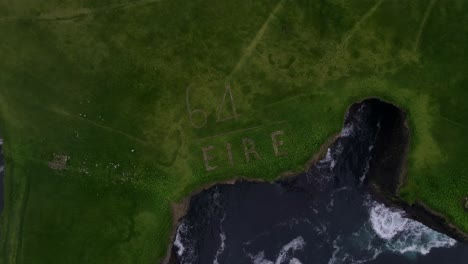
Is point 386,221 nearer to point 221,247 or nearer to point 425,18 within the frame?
point 221,247

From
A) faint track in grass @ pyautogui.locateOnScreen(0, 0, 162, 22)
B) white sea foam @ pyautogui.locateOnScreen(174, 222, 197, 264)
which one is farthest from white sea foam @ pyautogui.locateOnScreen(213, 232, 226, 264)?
faint track in grass @ pyautogui.locateOnScreen(0, 0, 162, 22)

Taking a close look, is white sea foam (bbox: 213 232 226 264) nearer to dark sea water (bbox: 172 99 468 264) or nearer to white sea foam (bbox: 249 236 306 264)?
dark sea water (bbox: 172 99 468 264)

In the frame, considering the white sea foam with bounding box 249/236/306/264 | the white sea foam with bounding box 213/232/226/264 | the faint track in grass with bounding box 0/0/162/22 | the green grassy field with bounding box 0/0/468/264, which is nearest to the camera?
the green grassy field with bounding box 0/0/468/264

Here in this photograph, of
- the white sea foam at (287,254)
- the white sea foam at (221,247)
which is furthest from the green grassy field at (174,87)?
the white sea foam at (287,254)

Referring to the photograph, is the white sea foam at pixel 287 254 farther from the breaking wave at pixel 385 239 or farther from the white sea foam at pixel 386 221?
the white sea foam at pixel 386 221

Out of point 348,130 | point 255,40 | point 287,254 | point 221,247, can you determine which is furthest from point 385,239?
point 255,40

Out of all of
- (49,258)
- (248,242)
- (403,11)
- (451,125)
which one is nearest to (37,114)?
(49,258)

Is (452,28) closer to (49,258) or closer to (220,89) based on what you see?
(220,89)
